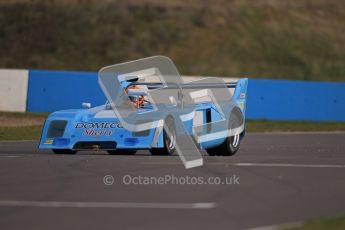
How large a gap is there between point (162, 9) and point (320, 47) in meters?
8.53

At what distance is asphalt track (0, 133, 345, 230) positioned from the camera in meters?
7.58

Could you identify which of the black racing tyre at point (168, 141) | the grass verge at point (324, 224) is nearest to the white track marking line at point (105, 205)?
the grass verge at point (324, 224)

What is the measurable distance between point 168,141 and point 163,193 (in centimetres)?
504

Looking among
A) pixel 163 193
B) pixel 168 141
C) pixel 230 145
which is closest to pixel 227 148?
pixel 230 145

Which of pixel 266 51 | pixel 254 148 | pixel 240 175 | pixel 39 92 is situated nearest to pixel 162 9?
pixel 266 51

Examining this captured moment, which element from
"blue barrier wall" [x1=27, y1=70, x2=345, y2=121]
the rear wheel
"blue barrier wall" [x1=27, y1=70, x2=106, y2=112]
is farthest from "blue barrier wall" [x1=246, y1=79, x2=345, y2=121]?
A: the rear wheel

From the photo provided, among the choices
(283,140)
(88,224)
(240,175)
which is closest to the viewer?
(88,224)

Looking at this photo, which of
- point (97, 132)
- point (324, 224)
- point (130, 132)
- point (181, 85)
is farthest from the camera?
point (181, 85)

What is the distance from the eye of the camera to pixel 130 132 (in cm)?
1420

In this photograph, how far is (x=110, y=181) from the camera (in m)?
10.5

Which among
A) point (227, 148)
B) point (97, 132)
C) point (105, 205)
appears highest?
point (105, 205)

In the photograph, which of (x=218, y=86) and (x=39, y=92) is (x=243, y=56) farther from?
(x=218, y=86)

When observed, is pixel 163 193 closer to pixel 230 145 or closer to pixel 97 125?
pixel 97 125

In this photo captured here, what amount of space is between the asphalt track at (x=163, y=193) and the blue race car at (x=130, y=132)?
1.03 feet
